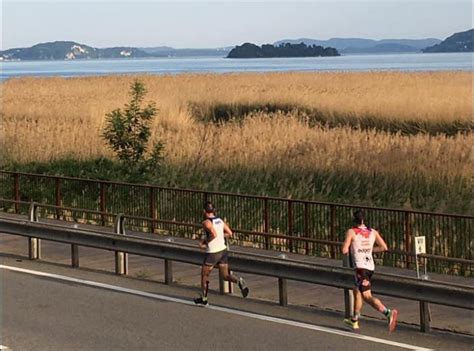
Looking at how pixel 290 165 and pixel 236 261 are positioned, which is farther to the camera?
pixel 290 165

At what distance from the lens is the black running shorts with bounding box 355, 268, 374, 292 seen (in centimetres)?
1006

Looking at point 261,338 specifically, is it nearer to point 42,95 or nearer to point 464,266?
point 464,266

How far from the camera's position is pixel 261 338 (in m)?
9.71

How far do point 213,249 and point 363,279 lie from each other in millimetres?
2137

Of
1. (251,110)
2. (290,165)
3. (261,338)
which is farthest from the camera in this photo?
(251,110)

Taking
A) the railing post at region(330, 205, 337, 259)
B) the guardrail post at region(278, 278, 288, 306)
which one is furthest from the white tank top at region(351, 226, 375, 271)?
the railing post at region(330, 205, 337, 259)

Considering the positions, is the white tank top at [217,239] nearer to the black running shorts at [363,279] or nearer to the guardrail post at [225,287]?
the guardrail post at [225,287]

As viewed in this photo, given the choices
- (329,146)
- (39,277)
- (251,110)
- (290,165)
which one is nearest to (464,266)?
(39,277)

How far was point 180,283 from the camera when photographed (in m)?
13.2

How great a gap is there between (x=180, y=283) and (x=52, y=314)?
2.63 m

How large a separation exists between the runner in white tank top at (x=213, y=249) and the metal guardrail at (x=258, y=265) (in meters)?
0.34

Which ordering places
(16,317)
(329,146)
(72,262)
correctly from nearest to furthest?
(16,317), (72,262), (329,146)

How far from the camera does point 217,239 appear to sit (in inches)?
452

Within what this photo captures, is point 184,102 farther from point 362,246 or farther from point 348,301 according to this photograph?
point 362,246
